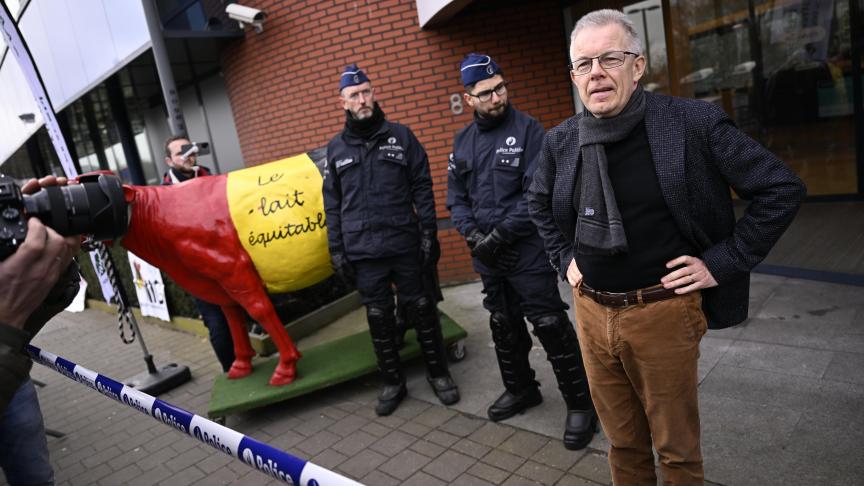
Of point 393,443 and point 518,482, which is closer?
point 518,482

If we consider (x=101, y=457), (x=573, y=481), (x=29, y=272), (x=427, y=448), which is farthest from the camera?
(x=101, y=457)

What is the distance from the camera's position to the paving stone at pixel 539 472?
2908 millimetres

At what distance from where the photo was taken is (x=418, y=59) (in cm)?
623

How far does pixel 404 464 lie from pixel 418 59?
427cm

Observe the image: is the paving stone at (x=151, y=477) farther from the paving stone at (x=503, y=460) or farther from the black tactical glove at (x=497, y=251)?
the black tactical glove at (x=497, y=251)

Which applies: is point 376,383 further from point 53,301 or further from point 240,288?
point 53,301

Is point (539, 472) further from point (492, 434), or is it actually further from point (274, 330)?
point (274, 330)

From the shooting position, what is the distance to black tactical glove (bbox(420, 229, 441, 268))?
148 inches

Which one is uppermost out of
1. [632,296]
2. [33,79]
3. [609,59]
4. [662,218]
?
[33,79]

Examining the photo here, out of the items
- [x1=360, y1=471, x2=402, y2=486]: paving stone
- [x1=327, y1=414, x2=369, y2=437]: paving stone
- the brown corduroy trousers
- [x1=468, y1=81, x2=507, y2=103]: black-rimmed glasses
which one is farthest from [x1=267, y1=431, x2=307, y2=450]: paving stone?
[x1=468, y1=81, x2=507, y2=103]: black-rimmed glasses

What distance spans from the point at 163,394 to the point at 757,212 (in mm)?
4752

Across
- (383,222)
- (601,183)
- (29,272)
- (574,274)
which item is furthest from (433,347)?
(29,272)

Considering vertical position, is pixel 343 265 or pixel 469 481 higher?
pixel 343 265

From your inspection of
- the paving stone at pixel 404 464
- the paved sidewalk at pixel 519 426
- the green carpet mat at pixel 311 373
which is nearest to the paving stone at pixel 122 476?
the paved sidewalk at pixel 519 426
